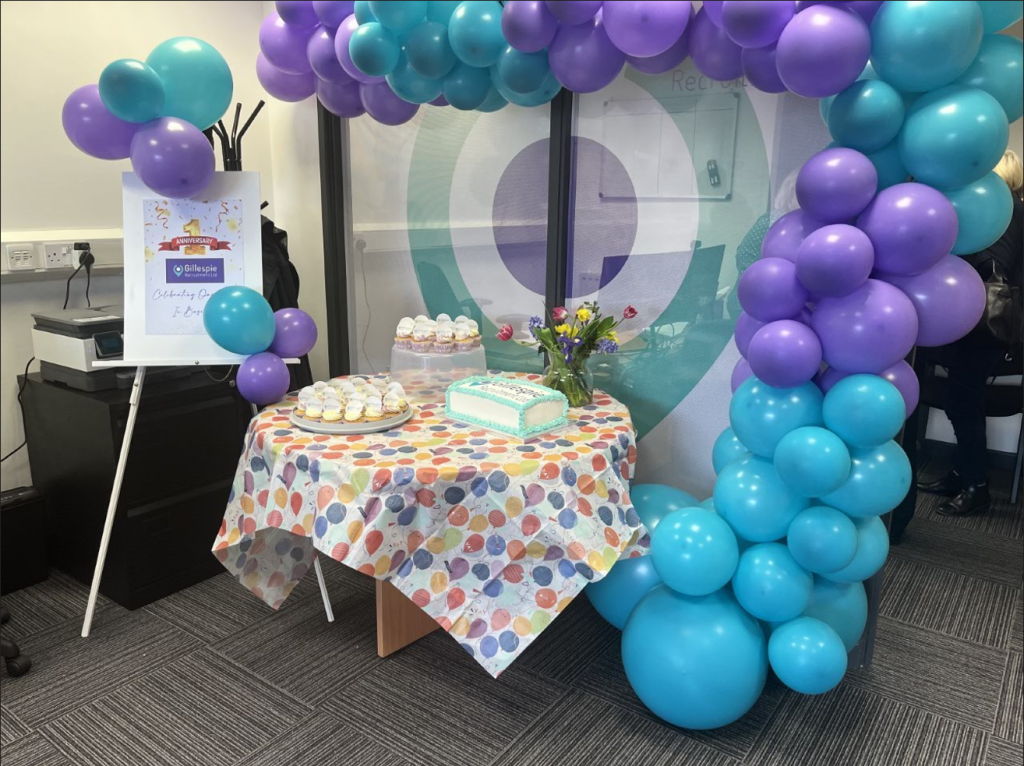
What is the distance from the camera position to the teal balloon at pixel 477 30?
175 centimetres

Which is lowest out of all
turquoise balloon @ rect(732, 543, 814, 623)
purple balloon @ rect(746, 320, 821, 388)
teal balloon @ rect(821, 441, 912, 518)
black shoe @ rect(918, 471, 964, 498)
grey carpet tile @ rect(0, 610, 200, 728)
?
grey carpet tile @ rect(0, 610, 200, 728)

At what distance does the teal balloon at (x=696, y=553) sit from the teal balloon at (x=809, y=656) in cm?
19

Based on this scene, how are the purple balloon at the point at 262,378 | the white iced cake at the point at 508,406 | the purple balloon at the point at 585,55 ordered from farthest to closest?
1. the purple balloon at the point at 262,378
2. the white iced cake at the point at 508,406
3. the purple balloon at the point at 585,55

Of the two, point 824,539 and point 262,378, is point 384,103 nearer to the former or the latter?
point 262,378

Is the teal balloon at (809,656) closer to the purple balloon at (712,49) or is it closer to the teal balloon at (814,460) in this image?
the teal balloon at (814,460)

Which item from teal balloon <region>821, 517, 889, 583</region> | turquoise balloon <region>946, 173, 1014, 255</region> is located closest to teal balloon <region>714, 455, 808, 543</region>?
teal balloon <region>821, 517, 889, 583</region>

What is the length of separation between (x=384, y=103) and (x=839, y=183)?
4.25 ft

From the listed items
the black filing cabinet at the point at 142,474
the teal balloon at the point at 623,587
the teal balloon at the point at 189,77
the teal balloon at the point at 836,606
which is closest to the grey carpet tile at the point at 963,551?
the teal balloon at the point at 836,606

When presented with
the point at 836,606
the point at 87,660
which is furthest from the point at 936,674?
the point at 87,660

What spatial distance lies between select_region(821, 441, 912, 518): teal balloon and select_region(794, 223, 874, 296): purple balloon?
380 mm

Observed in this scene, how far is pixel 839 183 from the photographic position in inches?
59.9

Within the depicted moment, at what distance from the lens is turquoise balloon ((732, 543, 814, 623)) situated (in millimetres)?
1765

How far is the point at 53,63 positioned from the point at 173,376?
1132 millimetres

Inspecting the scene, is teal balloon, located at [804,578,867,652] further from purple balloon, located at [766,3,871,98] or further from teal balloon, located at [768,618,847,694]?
purple balloon, located at [766,3,871,98]
